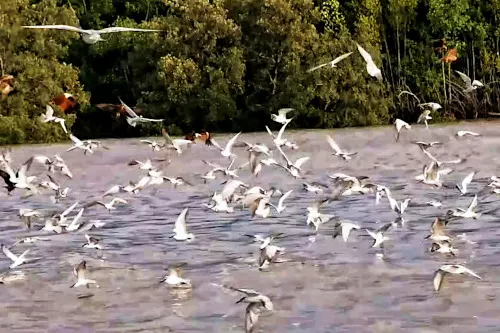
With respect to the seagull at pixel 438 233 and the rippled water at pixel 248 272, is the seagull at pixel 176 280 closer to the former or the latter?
the rippled water at pixel 248 272

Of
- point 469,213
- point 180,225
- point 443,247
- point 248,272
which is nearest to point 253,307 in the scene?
point 248,272

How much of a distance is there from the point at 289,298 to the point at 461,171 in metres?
12.8

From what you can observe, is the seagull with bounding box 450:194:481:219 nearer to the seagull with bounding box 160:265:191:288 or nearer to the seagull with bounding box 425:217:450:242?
the seagull with bounding box 425:217:450:242

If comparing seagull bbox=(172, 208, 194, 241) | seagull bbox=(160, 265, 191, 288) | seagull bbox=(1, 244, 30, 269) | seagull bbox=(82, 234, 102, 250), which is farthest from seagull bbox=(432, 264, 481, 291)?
seagull bbox=(82, 234, 102, 250)

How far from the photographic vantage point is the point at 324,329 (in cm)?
1072

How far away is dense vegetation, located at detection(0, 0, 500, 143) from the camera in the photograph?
4416 cm

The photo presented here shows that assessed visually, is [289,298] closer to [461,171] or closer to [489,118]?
[461,171]

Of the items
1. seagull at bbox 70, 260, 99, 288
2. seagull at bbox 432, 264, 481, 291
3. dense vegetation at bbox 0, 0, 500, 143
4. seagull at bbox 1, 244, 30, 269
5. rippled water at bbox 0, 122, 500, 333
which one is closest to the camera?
rippled water at bbox 0, 122, 500, 333

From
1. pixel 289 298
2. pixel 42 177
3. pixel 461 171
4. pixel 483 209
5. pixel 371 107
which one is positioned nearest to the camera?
pixel 289 298

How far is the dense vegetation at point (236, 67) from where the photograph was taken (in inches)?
1738

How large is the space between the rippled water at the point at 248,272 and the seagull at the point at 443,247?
3.1 inches

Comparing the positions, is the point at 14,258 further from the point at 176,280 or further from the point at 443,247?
the point at 443,247

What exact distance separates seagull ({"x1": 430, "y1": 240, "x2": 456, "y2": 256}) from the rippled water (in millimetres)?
79

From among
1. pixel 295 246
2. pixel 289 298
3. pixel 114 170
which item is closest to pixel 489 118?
pixel 114 170
